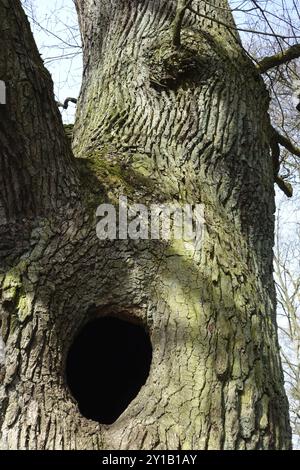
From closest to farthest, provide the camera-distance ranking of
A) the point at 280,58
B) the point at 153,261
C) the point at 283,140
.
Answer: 1. the point at 153,261
2. the point at 280,58
3. the point at 283,140

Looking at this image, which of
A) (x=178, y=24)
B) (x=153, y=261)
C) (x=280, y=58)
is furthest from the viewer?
(x=280, y=58)

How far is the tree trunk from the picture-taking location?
1837mm

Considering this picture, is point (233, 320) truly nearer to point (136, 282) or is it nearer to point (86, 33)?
point (136, 282)

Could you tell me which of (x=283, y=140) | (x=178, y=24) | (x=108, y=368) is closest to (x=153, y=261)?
(x=108, y=368)

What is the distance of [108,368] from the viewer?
278 centimetres

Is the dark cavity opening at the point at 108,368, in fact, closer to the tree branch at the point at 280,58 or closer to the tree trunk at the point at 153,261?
the tree trunk at the point at 153,261

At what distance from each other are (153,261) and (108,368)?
87cm

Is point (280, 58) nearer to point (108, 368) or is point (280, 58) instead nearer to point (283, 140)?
point (283, 140)

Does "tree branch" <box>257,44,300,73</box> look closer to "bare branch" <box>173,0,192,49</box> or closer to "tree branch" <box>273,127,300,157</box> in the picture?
"tree branch" <box>273,127,300,157</box>

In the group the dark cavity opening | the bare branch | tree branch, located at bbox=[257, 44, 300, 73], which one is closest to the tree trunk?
the bare branch

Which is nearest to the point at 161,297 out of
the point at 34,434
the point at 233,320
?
the point at 233,320

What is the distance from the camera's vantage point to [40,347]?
1.91 metres

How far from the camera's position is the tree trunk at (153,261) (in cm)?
184

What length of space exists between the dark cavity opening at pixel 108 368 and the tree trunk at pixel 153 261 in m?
0.54
